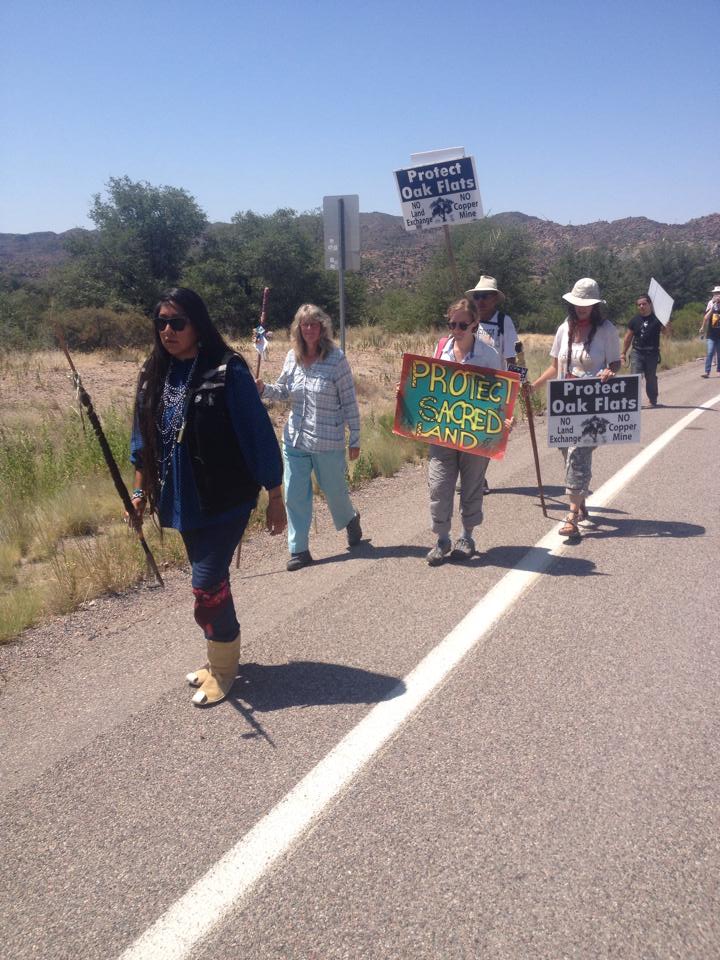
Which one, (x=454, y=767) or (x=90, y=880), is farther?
(x=454, y=767)

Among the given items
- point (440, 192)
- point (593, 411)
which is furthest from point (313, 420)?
point (440, 192)

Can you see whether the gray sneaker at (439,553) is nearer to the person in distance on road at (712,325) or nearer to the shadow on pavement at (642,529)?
the shadow on pavement at (642,529)

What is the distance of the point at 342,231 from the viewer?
10375 mm

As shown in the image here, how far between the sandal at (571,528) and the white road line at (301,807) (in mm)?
1443

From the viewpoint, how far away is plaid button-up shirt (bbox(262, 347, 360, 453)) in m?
5.95

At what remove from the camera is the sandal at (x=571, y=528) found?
21.1ft

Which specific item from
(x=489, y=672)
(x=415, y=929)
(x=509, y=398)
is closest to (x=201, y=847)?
(x=415, y=929)

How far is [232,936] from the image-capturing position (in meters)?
2.40

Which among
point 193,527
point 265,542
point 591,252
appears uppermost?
point 591,252

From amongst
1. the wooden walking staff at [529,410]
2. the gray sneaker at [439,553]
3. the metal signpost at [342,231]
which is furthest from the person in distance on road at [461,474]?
the metal signpost at [342,231]

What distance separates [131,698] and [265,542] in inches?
116

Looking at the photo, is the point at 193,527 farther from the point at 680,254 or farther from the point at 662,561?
the point at 680,254

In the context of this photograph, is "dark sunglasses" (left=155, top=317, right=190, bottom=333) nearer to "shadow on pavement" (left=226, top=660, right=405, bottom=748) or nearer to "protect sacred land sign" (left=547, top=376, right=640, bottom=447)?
"shadow on pavement" (left=226, top=660, right=405, bottom=748)

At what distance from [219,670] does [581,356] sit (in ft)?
14.7
